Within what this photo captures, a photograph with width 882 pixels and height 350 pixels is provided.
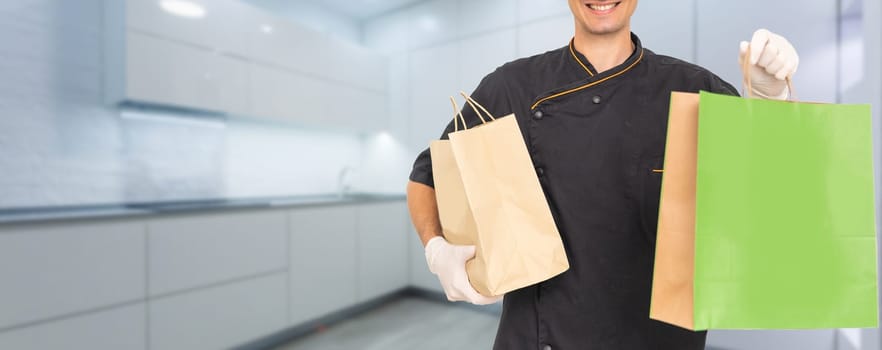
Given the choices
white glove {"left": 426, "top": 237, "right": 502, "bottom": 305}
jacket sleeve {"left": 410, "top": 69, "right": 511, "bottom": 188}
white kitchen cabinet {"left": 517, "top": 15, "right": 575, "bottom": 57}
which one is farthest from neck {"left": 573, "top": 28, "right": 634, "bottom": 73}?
white kitchen cabinet {"left": 517, "top": 15, "right": 575, "bottom": 57}

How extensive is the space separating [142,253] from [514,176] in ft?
5.85

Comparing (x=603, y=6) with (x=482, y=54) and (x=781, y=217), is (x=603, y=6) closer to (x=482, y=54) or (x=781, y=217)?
(x=781, y=217)

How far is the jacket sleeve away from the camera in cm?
73

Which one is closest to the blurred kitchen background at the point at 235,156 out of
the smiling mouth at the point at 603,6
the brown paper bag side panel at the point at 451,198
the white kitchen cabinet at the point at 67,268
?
the white kitchen cabinet at the point at 67,268

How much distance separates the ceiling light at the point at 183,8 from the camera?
1949 mm

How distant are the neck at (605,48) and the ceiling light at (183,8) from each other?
2.18 meters

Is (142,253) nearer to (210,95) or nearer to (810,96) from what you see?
(210,95)

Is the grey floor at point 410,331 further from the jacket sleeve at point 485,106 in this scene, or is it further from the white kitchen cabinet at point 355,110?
the jacket sleeve at point 485,106

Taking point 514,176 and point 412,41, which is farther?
point 412,41

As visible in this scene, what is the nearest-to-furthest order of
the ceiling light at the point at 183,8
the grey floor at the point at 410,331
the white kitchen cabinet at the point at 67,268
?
the white kitchen cabinet at the point at 67,268 → the ceiling light at the point at 183,8 → the grey floor at the point at 410,331

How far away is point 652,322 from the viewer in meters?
0.61

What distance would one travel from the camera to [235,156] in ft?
8.67

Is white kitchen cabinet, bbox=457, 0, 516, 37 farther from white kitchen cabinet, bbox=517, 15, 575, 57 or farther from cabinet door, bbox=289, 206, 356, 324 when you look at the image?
cabinet door, bbox=289, 206, 356, 324

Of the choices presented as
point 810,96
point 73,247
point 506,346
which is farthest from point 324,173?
point 810,96
